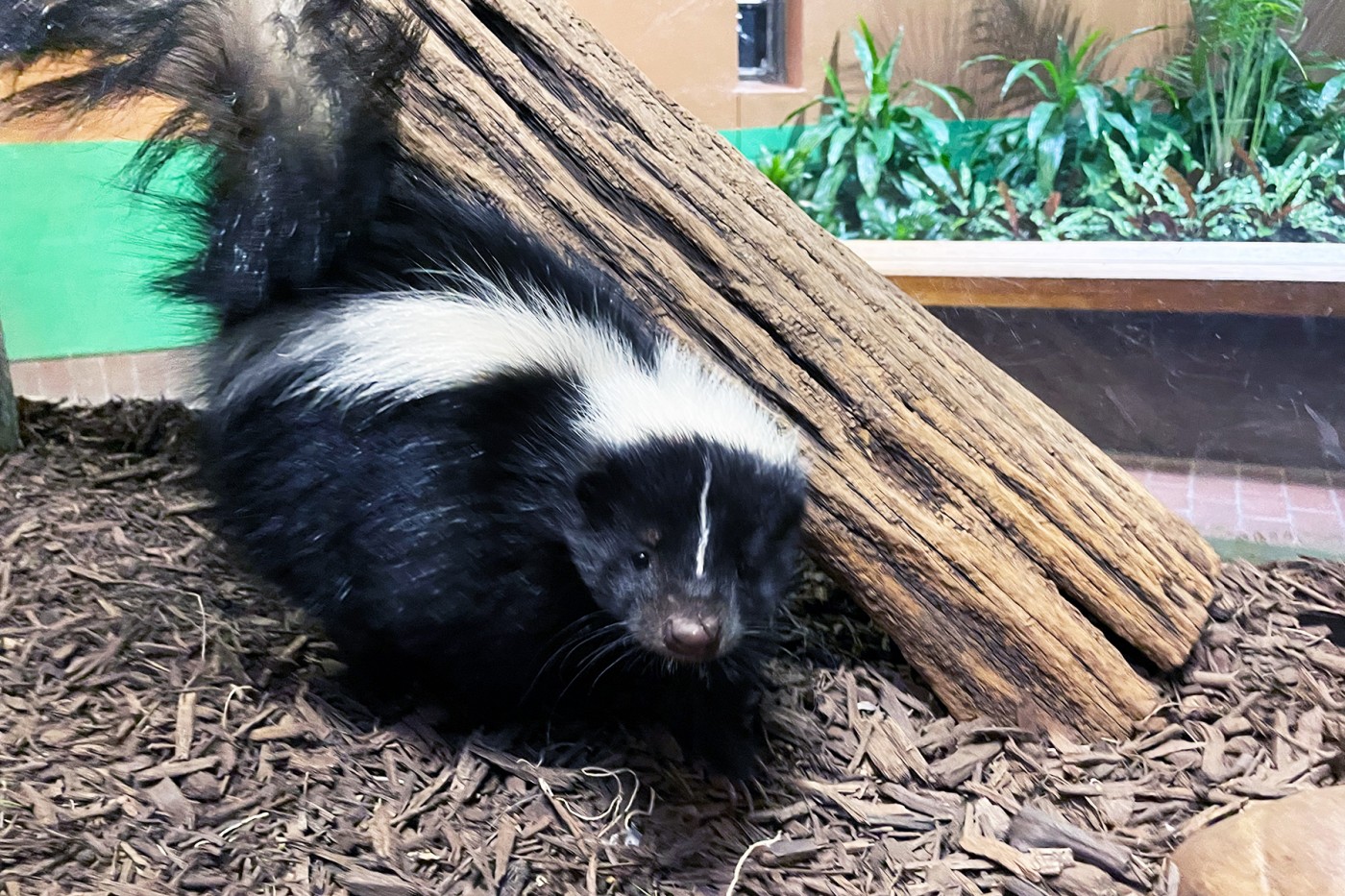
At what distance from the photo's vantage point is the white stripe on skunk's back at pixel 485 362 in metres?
2.43

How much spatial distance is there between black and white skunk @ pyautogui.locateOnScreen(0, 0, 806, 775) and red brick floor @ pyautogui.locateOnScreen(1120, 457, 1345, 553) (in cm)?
213

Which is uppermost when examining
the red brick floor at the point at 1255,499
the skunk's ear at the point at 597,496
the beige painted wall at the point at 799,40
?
the beige painted wall at the point at 799,40

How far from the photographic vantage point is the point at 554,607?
2.51 meters

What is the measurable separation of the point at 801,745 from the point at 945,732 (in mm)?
399

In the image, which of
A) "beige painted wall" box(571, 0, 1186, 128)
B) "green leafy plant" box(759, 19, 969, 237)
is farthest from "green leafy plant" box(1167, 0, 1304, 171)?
"green leafy plant" box(759, 19, 969, 237)

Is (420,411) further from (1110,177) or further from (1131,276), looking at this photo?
(1110,177)

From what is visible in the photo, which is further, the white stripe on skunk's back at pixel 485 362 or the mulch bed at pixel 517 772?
the white stripe on skunk's back at pixel 485 362

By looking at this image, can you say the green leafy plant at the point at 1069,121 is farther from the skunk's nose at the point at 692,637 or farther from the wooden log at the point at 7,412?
the wooden log at the point at 7,412

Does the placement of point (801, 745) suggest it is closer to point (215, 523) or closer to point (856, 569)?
point (856, 569)

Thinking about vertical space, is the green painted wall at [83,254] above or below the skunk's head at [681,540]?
above

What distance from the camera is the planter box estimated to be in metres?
3.85

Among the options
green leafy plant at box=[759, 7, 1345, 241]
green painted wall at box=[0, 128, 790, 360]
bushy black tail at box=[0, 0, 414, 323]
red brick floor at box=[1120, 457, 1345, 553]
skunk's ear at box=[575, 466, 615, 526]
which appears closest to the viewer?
skunk's ear at box=[575, 466, 615, 526]

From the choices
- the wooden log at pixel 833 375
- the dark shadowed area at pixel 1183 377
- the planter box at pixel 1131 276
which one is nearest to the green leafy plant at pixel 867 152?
the planter box at pixel 1131 276

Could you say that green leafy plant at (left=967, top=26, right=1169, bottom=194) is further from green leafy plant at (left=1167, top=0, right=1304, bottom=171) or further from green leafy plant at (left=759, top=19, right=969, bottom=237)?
green leafy plant at (left=759, top=19, right=969, bottom=237)
